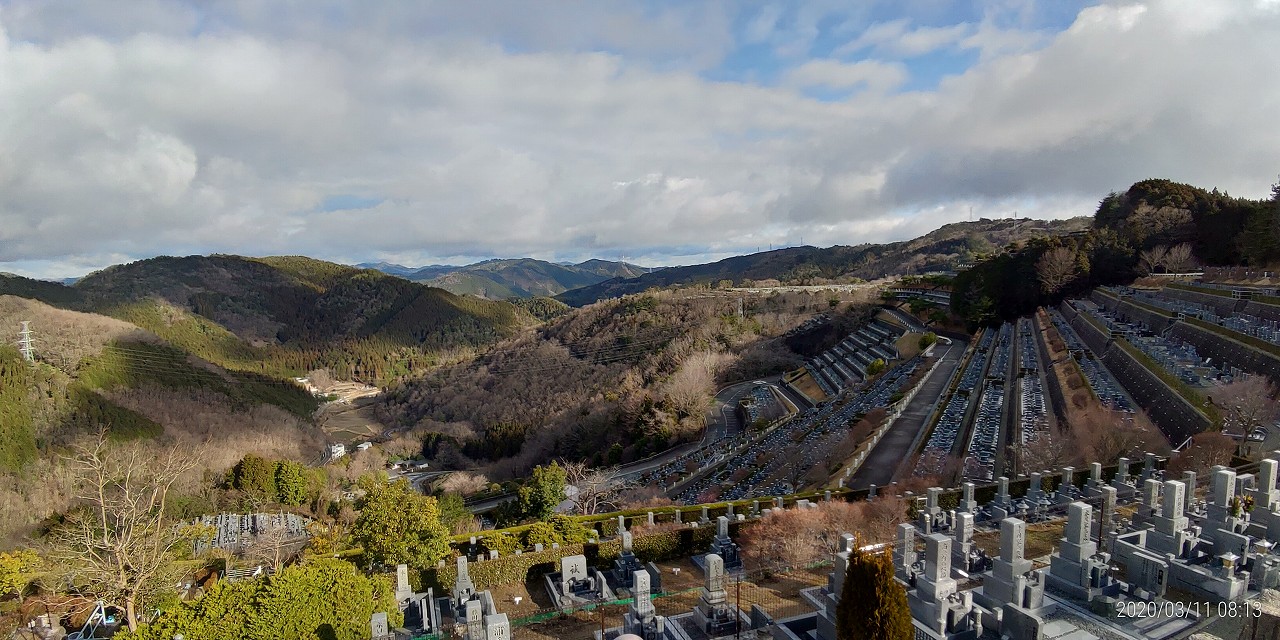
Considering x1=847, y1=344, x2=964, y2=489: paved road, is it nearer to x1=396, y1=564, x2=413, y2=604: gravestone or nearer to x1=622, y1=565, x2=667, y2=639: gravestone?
x1=622, y1=565, x2=667, y2=639: gravestone

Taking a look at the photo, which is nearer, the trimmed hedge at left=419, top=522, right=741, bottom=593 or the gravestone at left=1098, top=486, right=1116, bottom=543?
the gravestone at left=1098, top=486, right=1116, bottom=543

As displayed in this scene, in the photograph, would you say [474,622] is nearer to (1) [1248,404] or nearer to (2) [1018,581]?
(2) [1018,581]

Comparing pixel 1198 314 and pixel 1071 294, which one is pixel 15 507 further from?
pixel 1071 294

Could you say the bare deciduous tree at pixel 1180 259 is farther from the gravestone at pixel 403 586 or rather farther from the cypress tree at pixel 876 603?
the gravestone at pixel 403 586

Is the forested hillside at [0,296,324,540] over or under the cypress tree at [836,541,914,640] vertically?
under

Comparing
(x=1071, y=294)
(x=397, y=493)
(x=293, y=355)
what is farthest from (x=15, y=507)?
(x=293, y=355)

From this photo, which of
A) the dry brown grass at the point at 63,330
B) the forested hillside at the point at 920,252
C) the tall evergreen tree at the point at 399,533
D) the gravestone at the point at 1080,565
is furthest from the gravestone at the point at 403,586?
the forested hillside at the point at 920,252

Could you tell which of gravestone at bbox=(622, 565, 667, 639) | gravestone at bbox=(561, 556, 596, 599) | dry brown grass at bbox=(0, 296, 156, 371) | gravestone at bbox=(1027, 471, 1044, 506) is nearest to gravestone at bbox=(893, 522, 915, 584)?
gravestone at bbox=(622, 565, 667, 639)
